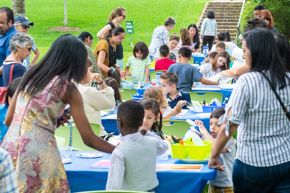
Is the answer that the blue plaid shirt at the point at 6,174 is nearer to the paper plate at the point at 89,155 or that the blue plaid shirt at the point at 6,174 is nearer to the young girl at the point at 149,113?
the paper plate at the point at 89,155

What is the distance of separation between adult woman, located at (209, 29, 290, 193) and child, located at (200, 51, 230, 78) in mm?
7899

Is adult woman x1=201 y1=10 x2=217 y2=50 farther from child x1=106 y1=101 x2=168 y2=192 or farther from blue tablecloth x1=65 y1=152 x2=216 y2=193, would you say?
child x1=106 y1=101 x2=168 y2=192

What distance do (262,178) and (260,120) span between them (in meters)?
0.39

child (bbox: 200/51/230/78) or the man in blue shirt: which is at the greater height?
the man in blue shirt

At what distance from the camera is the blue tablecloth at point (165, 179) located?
557 centimetres

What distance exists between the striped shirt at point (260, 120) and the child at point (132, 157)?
0.76 meters

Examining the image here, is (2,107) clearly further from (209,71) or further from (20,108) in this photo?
(209,71)

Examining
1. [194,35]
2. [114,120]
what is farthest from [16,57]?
[194,35]

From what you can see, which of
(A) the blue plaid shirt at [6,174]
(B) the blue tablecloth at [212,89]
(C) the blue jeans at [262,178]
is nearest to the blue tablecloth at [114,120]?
(B) the blue tablecloth at [212,89]

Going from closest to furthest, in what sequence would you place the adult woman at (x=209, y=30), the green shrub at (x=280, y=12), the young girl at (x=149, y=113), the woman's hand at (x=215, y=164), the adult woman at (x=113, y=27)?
the woman's hand at (x=215, y=164)
the young girl at (x=149, y=113)
the adult woman at (x=113, y=27)
the green shrub at (x=280, y=12)
the adult woman at (x=209, y=30)

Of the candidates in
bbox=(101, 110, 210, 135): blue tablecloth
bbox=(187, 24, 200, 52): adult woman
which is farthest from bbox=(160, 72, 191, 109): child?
bbox=(187, 24, 200, 52): adult woman

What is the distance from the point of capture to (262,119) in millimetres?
4863

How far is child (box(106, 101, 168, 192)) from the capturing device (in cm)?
522

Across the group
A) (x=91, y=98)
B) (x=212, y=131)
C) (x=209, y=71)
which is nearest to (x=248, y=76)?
(x=212, y=131)
